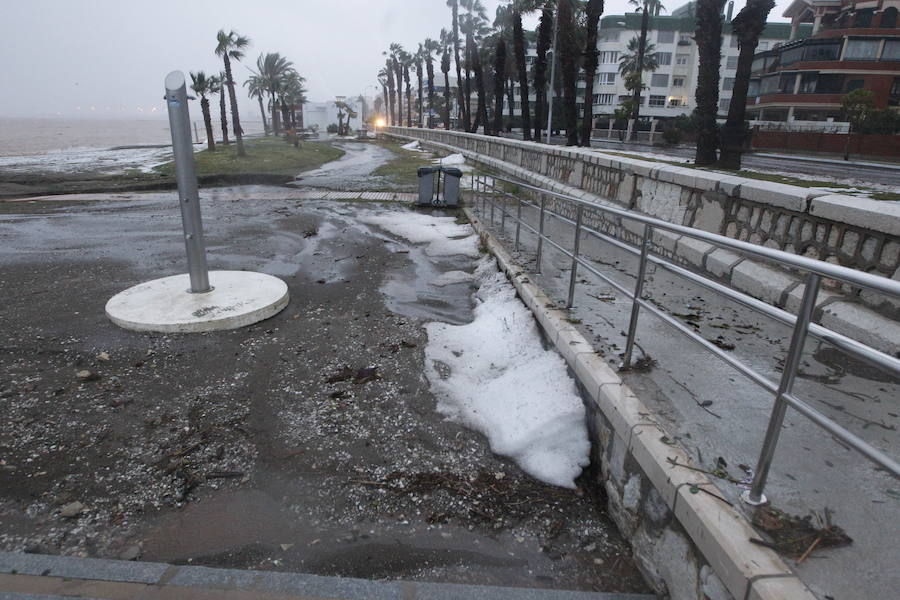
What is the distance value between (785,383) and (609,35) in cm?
8916

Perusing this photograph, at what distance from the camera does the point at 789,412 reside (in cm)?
325

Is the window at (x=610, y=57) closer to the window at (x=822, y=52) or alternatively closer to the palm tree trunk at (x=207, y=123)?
the window at (x=822, y=52)

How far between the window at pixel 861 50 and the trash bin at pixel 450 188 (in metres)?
51.2

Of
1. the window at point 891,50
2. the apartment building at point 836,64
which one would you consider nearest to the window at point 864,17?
the apartment building at point 836,64

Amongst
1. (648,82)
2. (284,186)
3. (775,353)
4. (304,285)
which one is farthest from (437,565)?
(648,82)

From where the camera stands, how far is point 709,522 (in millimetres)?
2250

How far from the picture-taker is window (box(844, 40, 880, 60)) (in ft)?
150

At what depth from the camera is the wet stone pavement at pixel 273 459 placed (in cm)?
299

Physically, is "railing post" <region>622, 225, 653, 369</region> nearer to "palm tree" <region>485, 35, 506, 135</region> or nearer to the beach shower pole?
the beach shower pole

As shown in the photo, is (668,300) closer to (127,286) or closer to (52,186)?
(127,286)

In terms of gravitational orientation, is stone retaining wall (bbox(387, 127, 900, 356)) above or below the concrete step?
above

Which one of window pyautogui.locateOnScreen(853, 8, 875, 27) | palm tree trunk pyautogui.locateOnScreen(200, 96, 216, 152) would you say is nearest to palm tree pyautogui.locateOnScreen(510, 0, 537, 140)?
palm tree trunk pyautogui.locateOnScreen(200, 96, 216, 152)

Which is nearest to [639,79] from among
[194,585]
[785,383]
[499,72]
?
[499,72]

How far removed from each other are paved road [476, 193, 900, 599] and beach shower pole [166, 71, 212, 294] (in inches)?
168
